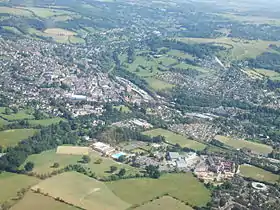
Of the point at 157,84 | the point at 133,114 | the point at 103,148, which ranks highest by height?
the point at 103,148

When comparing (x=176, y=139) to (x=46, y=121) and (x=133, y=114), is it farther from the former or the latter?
(x=46, y=121)

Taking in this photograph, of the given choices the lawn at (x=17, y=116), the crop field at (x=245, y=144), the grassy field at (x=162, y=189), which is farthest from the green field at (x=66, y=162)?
the crop field at (x=245, y=144)

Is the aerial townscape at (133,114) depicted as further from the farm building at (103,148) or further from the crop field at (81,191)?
the farm building at (103,148)

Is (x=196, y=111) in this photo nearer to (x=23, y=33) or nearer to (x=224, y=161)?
(x=224, y=161)

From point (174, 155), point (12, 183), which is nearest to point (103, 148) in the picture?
point (174, 155)

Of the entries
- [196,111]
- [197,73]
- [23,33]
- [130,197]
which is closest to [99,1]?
[23,33]

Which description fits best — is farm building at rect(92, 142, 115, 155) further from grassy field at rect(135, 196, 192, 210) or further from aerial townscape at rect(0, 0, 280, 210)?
grassy field at rect(135, 196, 192, 210)

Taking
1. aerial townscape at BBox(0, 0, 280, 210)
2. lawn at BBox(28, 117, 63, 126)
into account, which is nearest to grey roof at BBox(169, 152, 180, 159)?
aerial townscape at BBox(0, 0, 280, 210)
